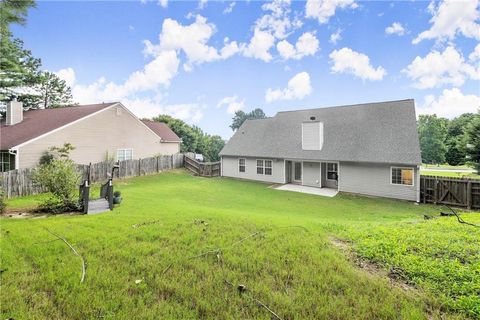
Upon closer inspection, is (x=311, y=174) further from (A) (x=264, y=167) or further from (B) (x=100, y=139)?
(B) (x=100, y=139)

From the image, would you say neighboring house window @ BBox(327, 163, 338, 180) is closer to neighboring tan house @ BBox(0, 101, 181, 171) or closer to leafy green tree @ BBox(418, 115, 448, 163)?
neighboring tan house @ BBox(0, 101, 181, 171)

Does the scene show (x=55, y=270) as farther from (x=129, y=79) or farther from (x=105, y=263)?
(x=129, y=79)

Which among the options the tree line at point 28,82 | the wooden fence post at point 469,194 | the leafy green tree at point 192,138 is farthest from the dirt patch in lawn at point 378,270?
the leafy green tree at point 192,138

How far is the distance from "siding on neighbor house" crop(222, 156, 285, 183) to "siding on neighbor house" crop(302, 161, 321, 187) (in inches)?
70.9

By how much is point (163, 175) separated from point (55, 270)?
18765mm

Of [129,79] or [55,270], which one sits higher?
[129,79]

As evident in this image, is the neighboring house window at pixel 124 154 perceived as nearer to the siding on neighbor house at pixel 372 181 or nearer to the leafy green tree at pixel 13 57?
the leafy green tree at pixel 13 57

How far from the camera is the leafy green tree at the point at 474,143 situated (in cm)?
1748

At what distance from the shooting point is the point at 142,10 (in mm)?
13609

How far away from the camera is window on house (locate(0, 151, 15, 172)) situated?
635 inches

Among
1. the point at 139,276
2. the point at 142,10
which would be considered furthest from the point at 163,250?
the point at 142,10

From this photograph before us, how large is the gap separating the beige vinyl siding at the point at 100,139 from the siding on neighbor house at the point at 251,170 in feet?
28.1

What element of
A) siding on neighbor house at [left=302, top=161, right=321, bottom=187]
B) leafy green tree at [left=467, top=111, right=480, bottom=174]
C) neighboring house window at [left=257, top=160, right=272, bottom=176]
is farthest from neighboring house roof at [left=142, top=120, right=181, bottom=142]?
leafy green tree at [left=467, top=111, right=480, bottom=174]

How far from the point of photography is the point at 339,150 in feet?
56.2
